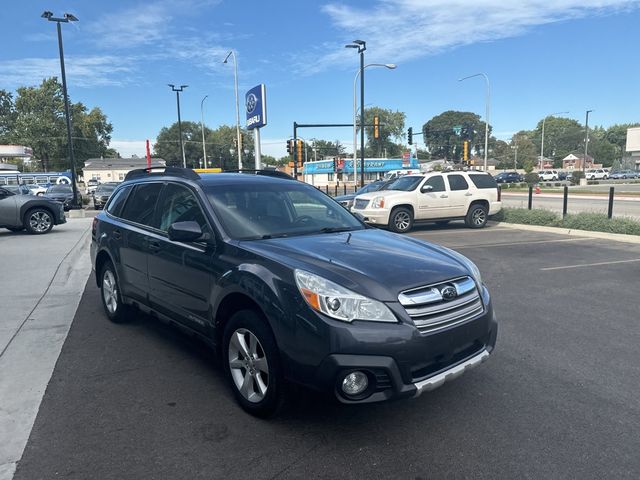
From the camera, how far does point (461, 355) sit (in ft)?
10.7

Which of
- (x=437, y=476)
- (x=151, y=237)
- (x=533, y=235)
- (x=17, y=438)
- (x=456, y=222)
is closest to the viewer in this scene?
(x=437, y=476)

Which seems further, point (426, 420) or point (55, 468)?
point (426, 420)

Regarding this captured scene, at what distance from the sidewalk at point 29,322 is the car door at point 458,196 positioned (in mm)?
10118

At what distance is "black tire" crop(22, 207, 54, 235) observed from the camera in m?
14.0

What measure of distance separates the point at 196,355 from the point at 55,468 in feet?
5.94

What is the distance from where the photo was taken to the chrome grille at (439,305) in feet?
9.87

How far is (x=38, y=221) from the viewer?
1422cm

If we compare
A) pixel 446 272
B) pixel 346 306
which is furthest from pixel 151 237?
pixel 446 272

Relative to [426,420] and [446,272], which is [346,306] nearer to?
[446,272]

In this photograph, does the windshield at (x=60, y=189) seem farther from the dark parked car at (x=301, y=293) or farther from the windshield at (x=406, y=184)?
the dark parked car at (x=301, y=293)

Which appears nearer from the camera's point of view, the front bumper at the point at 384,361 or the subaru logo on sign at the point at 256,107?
the front bumper at the point at 384,361

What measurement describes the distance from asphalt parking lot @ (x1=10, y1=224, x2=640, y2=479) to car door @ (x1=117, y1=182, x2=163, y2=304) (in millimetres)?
584

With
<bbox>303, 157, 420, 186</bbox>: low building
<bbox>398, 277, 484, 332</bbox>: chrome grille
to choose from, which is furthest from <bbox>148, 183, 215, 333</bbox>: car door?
<bbox>303, 157, 420, 186</bbox>: low building

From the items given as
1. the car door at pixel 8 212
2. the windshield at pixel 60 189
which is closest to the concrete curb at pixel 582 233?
the car door at pixel 8 212
